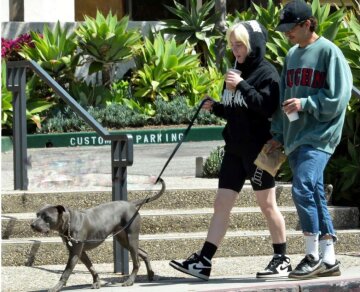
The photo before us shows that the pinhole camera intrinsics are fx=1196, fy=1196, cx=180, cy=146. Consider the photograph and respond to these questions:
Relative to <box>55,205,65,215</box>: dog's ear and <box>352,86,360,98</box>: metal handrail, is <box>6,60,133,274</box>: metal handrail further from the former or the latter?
<box>352,86,360,98</box>: metal handrail

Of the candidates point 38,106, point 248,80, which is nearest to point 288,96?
→ point 248,80

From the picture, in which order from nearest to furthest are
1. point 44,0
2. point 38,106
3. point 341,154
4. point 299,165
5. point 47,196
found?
point 299,165
point 47,196
point 341,154
point 38,106
point 44,0

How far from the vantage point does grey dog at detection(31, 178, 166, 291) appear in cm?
818

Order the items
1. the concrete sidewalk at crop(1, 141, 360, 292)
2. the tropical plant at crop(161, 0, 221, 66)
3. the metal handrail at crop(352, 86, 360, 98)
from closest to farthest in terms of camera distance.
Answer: the concrete sidewalk at crop(1, 141, 360, 292), the metal handrail at crop(352, 86, 360, 98), the tropical plant at crop(161, 0, 221, 66)

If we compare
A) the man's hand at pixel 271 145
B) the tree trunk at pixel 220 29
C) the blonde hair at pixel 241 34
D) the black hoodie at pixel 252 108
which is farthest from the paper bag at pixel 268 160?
the tree trunk at pixel 220 29

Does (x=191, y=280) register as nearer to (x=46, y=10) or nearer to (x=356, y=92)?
(x=356, y=92)

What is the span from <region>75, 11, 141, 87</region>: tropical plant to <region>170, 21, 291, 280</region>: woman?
7.39 m

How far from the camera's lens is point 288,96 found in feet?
27.5

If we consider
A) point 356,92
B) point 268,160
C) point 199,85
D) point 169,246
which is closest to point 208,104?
point 268,160

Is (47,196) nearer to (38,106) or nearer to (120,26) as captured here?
(38,106)

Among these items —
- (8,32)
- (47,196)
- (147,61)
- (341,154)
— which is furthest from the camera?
(8,32)

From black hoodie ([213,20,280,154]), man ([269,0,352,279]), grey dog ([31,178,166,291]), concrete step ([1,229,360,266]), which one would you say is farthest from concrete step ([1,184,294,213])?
man ([269,0,352,279])

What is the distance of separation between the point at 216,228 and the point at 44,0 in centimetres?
1055

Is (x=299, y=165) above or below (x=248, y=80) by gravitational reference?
below
